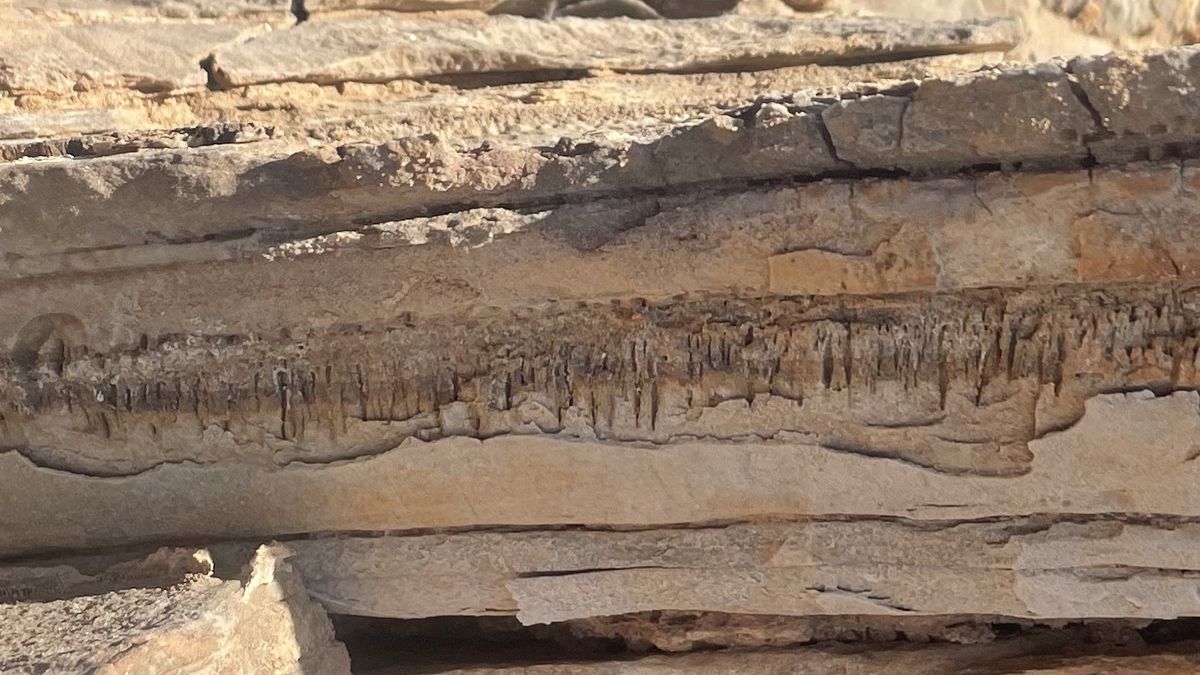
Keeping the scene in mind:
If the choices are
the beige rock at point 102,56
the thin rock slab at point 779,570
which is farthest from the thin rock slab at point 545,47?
the thin rock slab at point 779,570

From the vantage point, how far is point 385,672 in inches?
81.8

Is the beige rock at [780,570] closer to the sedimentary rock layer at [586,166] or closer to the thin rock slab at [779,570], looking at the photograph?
the thin rock slab at [779,570]

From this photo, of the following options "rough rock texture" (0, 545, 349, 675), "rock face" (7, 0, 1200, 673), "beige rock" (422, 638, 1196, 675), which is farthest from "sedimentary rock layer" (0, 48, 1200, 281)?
"beige rock" (422, 638, 1196, 675)

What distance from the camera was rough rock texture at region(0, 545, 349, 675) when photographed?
164cm

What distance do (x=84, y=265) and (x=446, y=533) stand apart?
807mm

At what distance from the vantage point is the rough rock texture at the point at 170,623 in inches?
64.6

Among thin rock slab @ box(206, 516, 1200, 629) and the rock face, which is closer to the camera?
the rock face

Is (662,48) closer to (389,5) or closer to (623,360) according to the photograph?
(389,5)

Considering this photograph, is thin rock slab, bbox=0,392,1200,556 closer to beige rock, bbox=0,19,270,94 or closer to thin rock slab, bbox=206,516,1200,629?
thin rock slab, bbox=206,516,1200,629

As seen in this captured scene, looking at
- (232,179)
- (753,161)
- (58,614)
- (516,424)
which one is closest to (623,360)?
(516,424)

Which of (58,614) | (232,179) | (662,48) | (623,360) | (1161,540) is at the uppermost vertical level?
(662,48)

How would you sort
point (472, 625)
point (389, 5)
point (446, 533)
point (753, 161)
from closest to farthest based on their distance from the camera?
point (753, 161) → point (446, 533) → point (472, 625) → point (389, 5)

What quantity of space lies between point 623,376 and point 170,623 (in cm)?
83

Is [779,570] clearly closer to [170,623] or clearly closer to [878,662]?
[878,662]
